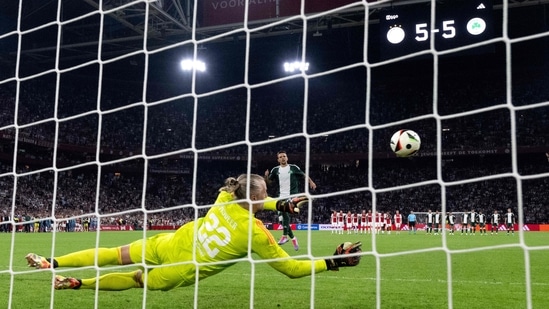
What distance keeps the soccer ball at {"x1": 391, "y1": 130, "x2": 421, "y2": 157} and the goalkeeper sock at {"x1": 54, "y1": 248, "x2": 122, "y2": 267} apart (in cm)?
338

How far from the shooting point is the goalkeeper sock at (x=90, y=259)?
4453 millimetres

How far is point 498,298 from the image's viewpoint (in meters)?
5.01

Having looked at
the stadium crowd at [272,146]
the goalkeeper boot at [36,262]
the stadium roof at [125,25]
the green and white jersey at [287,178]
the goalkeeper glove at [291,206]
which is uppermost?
the stadium roof at [125,25]

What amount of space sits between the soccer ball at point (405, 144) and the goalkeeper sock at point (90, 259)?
338 cm

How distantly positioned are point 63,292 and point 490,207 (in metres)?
26.9

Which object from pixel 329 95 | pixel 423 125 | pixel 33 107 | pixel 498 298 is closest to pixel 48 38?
pixel 33 107

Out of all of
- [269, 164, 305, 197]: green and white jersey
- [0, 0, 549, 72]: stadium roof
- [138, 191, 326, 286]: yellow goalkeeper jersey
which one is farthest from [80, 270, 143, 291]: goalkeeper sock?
[0, 0, 549, 72]: stadium roof

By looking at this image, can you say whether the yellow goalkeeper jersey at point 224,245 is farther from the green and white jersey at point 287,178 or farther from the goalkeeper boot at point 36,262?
the green and white jersey at point 287,178

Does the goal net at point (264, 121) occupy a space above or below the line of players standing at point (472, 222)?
above

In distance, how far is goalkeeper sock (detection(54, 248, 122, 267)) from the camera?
175 inches

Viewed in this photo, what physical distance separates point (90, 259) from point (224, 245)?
4.15 ft

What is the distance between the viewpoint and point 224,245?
405cm

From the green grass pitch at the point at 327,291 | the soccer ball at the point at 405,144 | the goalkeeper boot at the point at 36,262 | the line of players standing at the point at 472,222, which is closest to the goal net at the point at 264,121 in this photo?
the line of players standing at the point at 472,222

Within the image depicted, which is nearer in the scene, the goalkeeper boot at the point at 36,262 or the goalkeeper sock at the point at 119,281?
the goalkeeper boot at the point at 36,262
